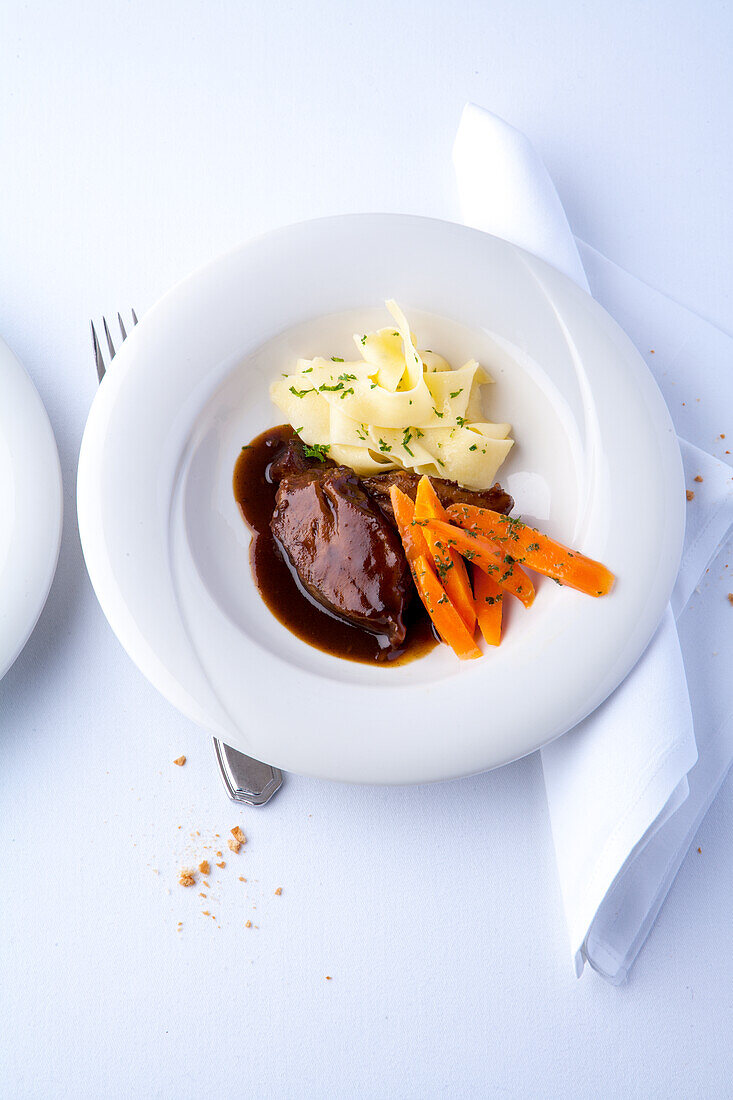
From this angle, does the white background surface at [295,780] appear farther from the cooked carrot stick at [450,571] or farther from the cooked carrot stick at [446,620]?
the cooked carrot stick at [450,571]

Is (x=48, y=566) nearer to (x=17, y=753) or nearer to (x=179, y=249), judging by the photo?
(x=17, y=753)

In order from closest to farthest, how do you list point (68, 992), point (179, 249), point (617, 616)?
1. point (617, 616)
2. point (68, 992)
3. point (179, 249)

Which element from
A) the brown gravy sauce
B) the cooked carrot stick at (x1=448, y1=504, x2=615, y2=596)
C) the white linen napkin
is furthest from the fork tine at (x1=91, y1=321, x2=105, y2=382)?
the white linen napkin

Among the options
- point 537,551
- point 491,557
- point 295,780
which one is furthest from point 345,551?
point 295,780

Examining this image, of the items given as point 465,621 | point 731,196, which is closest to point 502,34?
point 731,196

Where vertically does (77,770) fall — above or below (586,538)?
below

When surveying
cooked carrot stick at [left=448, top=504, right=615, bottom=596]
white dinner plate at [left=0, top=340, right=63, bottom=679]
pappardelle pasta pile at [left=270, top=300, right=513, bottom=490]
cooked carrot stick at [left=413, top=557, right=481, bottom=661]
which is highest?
pappardelle pasta pile at [left=270, top=300, right=513, bottom=490]

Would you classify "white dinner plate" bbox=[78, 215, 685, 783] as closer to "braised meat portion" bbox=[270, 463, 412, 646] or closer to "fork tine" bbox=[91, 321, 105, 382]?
"braised meat portion" bbox=[270, 463, 412, 646]
